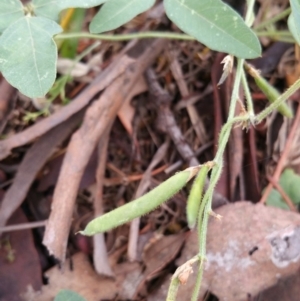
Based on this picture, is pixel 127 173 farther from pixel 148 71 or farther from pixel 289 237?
pixel 289 237

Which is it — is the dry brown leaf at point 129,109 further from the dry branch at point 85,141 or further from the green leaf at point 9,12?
the green leaf at point 9,12

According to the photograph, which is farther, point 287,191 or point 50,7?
point 287,191

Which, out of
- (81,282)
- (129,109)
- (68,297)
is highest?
(129,109)

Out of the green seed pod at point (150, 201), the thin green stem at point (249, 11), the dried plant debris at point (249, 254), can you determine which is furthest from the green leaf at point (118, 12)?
the dried plant debris at point (249, 254)

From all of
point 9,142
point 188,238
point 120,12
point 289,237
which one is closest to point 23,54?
point 120,12

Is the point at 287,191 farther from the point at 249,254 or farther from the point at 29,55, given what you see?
the point at 29,55

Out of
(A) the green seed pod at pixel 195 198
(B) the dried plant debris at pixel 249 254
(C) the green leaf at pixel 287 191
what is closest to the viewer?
(A) the green seed pod at pixel 195 198

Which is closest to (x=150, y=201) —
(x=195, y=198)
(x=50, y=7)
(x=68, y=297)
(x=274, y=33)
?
(x=195, y=198)
